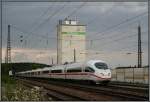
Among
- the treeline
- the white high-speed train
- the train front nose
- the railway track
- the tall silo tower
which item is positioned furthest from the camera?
the white high-speed train

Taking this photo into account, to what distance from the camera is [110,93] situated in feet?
37.5

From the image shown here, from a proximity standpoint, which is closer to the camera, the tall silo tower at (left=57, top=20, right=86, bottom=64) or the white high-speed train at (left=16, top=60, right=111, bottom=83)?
the tall silo tower at (left=57, top=20, right=86, bottom=64)

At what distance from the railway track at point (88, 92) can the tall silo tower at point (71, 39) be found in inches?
34.5

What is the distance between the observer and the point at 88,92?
1193 centimetres

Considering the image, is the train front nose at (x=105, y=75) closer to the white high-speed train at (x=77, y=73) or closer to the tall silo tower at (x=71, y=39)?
the white high-speed train at (x=77, y=73)

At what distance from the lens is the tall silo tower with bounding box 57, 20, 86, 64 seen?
36.6 ft

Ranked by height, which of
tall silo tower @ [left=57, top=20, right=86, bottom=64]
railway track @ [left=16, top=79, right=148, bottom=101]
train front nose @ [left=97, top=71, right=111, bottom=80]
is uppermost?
tall silo tower @ [left=57, top=20, right=86, bottom=64]

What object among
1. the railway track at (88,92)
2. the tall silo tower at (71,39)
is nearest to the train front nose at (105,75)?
the railway track at (88,92)

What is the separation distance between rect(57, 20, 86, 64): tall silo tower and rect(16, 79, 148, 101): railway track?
88cm

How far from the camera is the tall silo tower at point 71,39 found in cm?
1116

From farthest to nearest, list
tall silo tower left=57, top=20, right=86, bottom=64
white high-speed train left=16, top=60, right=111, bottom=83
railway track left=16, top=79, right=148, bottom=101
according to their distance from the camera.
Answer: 1. white high-speed train left=16, top=60, right=111, bottom=83
2. tall silo tower left=57, top=20, right=86, bottom=64
3. railway track left=16, top=79, right=148, bottom=101

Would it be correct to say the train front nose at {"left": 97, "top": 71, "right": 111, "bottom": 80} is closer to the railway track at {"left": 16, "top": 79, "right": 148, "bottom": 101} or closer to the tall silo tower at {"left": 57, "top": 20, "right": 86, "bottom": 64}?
the railway track at {"left": 16, "top": 79, "right": 148, "bottom": 101}

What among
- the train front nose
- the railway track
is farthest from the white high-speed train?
the railway track

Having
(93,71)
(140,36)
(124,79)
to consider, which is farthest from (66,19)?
(124,79)
